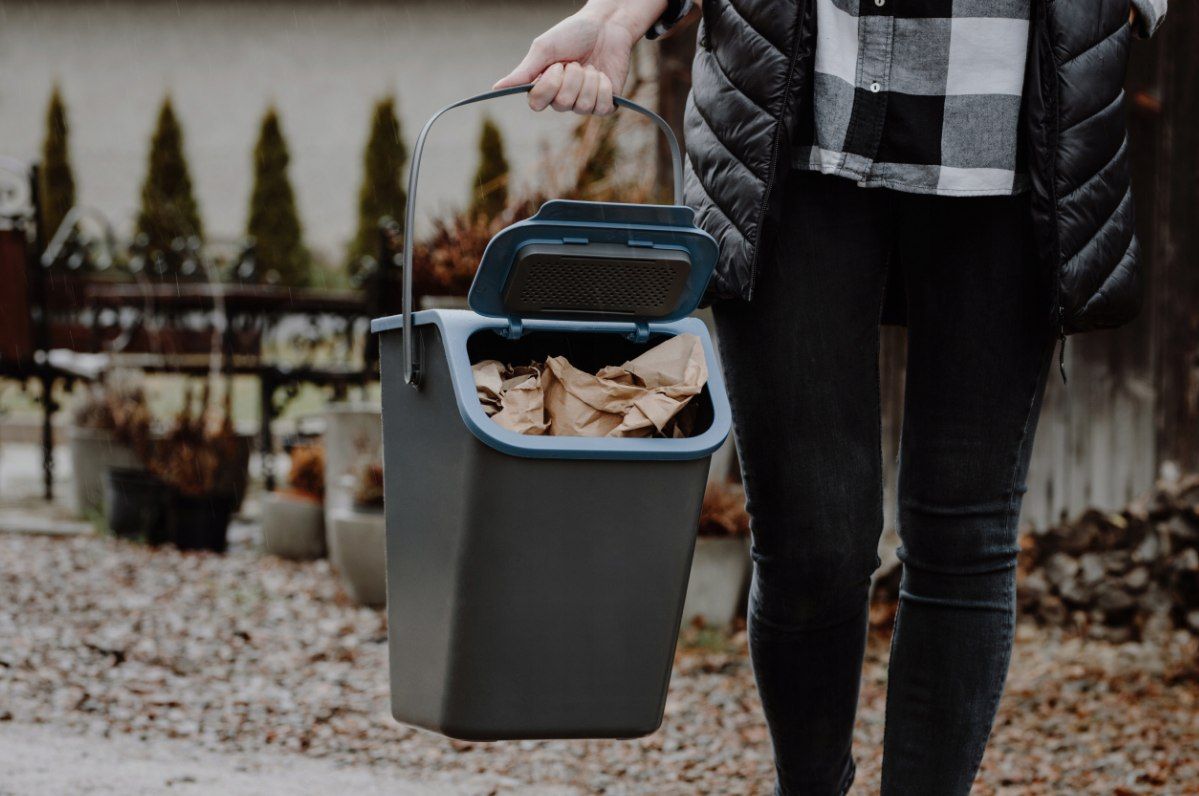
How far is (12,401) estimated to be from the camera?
998 cm

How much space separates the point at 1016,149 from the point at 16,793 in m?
1.76

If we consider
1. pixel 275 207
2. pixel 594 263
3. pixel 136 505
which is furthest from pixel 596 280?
pixel 275 207

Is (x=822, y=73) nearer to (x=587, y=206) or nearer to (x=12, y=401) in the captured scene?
(x=587, y=206)

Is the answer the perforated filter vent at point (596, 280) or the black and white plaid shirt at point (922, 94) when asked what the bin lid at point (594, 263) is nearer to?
the perforated filter vent at point (596, 280)

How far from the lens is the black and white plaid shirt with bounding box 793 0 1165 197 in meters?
1.35

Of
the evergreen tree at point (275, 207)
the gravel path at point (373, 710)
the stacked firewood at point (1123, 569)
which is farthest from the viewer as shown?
the evergreen tree at point (275, 207)

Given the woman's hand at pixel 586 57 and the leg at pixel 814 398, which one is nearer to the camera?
the woman's hand at pixel 586 57

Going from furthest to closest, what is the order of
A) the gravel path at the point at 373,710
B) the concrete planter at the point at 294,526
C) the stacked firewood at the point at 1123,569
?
the concrete planter at the point at 294,526
the stacked firewood at the point at 1123,569
the gravel path at the point at 373,710

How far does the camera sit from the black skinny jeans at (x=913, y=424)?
138 centimetres

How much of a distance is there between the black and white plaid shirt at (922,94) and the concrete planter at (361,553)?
8.08 ft

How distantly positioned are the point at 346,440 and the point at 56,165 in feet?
38.7

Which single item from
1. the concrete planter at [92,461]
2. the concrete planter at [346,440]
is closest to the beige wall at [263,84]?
the concrete planter at [92,461]

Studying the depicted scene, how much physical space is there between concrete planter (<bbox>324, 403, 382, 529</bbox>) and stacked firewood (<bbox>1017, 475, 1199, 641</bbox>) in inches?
78.9

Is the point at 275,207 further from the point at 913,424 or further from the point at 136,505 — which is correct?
the point at 913,424
